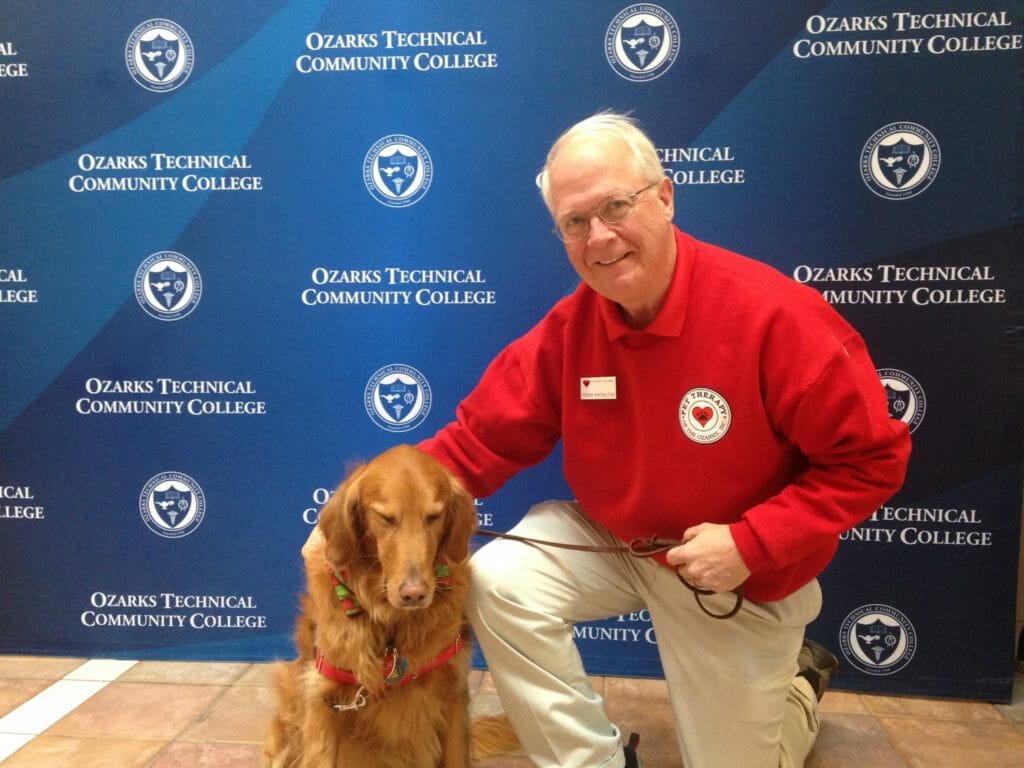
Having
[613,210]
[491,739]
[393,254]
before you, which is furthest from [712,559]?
[393,254]

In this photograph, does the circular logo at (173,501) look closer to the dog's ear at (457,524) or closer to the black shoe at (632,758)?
the dog's ear at (457,524)

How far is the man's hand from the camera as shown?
1.69m

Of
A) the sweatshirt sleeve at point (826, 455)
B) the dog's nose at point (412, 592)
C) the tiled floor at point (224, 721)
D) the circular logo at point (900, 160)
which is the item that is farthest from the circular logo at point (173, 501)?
the circular logo at point (900, 160)

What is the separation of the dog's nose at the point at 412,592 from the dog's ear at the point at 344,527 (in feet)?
0.60

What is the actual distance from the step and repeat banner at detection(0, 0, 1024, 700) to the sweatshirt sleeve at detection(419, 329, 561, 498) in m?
0.54

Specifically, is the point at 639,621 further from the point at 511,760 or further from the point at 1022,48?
the point at 1022,48

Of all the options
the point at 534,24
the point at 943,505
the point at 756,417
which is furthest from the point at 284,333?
the point at 943,505

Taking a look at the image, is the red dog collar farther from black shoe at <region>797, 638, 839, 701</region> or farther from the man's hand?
black shoe at <region>797, 638, 839, 701</region>

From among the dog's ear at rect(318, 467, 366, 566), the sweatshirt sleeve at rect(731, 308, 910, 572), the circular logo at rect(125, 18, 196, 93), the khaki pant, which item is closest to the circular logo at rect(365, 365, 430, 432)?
the khaki pant

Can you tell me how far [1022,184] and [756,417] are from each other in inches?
55.6

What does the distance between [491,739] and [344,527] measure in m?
0.90

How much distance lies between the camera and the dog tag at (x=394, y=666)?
5.94ft

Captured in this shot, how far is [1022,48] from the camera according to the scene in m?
2.36

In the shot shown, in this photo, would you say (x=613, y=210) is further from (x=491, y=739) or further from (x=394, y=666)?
(x=491, y=739)
